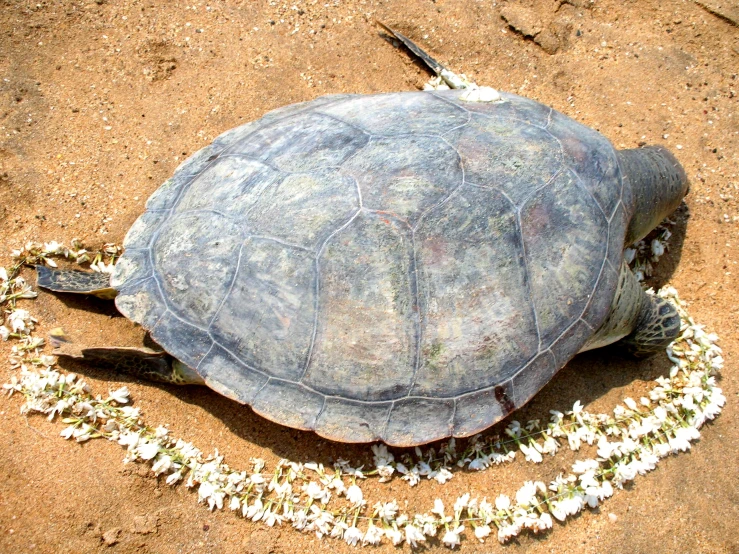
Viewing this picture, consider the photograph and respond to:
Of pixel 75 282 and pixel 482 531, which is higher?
pixel 75 282

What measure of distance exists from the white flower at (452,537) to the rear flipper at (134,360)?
1673 mm

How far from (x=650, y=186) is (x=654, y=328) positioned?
0.97m

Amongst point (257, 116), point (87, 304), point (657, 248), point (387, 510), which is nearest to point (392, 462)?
point (387, 510)

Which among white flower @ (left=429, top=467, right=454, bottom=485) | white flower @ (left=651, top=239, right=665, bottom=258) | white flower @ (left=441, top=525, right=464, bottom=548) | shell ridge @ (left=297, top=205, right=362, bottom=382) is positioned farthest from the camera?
white flower @ (left=651, top=239, right=665, bottom=258)

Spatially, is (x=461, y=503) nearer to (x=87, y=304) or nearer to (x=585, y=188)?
(x=585, y=188)

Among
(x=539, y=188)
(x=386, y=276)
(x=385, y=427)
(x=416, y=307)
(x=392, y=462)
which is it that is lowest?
(x=392, y=462)

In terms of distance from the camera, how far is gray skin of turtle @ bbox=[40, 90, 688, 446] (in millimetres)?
2785

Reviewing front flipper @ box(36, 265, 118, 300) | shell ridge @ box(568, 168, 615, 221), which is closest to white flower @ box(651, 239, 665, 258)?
shell ridge @ box(568, 168, 615, 221)

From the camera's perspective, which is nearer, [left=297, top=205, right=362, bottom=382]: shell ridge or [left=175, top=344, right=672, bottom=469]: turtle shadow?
[left=297, top=205, right=362, bottom=382]: shell ridge

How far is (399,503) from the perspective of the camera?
310 cm

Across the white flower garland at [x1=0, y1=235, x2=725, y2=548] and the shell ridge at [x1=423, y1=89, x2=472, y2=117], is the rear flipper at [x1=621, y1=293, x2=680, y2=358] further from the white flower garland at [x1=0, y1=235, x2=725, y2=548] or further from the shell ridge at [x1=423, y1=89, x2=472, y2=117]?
the shell ridge at [x1=423, y1=89, x2=472, y2=117]

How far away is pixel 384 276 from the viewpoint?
9.07 ft

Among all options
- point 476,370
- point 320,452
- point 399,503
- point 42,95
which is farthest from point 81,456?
point 42,95

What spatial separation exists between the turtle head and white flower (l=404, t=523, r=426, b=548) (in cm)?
242
